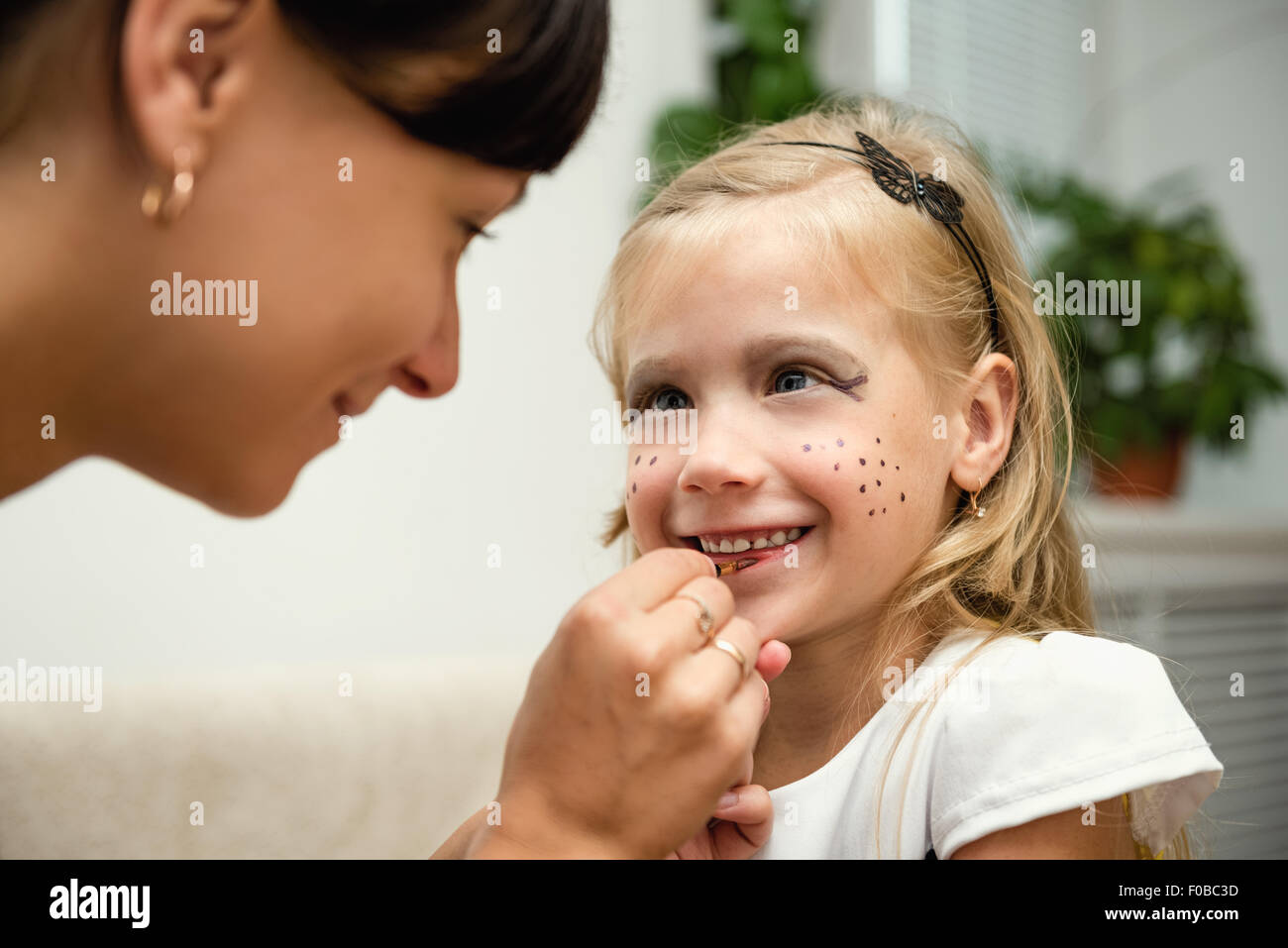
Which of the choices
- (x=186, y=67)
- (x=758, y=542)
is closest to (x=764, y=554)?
(x=758, y=542)

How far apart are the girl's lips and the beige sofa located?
56cm

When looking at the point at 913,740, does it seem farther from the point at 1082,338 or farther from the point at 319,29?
the point at 1082,338

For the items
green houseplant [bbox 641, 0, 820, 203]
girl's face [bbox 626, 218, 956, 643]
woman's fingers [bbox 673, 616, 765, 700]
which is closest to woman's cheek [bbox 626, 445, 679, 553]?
girl's face [bbox 626, 218, 956, 643]

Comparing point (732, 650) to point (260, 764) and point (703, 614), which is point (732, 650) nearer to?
point (703, 614)

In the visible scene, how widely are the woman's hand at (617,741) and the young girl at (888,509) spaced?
0.20 meters

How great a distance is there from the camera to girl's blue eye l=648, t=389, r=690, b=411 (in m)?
0.90

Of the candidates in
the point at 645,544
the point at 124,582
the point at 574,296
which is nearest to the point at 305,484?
the point at 124,582

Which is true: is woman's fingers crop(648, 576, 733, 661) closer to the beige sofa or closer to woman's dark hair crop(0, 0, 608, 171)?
woman's dark hair crop(0, 0, 608, 171)

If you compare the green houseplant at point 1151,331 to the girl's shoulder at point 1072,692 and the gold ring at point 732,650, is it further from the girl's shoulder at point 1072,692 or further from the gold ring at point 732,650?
the gold ring at point 732,650

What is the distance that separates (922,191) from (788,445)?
320 mm

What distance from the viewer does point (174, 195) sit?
1.83 ft

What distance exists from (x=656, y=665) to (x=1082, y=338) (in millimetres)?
1788
